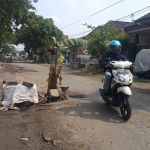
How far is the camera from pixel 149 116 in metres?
5.98

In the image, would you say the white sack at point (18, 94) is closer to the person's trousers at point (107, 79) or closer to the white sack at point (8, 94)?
the white sack at point (8, 94)

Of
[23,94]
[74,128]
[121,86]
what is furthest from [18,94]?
[121,86]

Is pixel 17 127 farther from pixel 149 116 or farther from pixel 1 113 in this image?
pixel 149 116

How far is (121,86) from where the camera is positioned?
564 cm

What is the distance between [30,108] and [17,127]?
5.07 feet

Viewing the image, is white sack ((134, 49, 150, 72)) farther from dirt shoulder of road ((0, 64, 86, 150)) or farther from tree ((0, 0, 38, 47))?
dirt shoulder of road ((0, 64, 86, 150))

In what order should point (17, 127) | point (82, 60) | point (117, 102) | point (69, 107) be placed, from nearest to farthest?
point (17, 127) → point (117, 102) → point (69, 107) → point (82, 60)

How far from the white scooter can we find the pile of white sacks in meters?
2.26

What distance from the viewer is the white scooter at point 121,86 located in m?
5.49

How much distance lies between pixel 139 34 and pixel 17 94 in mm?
19266

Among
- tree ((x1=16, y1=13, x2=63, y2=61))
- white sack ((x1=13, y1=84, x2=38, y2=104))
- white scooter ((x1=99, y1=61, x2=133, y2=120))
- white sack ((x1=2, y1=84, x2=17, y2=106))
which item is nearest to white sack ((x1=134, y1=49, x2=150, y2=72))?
white scooter ((x1=99, y1=61, x2=133, y2=120))

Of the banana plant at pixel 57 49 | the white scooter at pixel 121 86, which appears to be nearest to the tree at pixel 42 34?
the banana plant at pixel 57 49

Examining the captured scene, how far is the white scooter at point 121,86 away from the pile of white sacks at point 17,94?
2.26 meters

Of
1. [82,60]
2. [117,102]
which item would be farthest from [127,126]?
[82,60]
